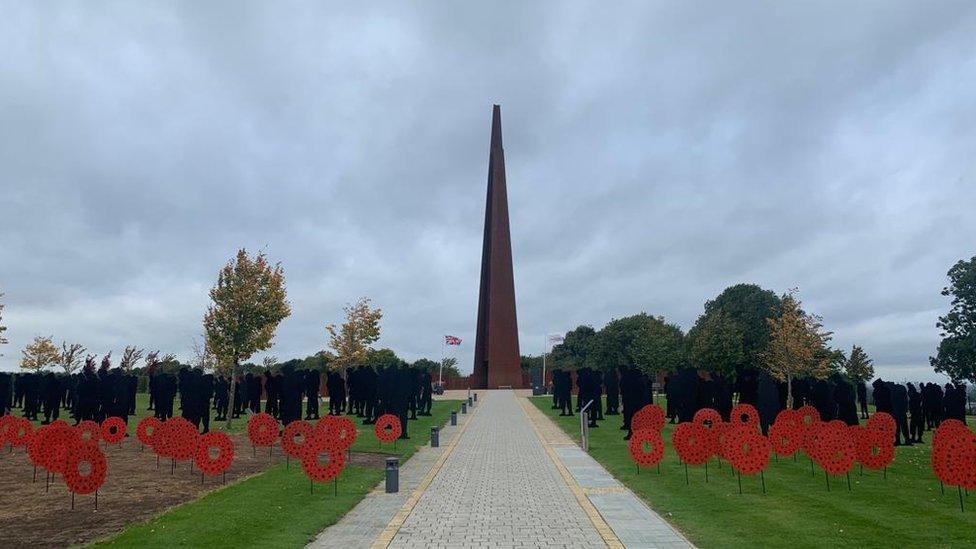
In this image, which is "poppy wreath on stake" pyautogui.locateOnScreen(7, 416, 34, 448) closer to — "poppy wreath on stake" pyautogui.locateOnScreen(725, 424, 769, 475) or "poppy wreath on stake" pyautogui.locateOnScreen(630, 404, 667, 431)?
"poppy wreath on stake" pyautogui.locateOnScreen(630, 404, 667, 431)

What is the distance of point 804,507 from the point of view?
1117 cm

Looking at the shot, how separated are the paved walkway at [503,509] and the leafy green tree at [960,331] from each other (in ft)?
145

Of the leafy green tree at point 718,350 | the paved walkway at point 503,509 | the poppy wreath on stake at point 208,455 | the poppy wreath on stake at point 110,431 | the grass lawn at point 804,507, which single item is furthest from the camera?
the leafy green tree at point 718,350

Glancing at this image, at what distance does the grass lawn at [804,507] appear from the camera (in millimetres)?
9031

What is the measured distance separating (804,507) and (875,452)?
5.00 meters

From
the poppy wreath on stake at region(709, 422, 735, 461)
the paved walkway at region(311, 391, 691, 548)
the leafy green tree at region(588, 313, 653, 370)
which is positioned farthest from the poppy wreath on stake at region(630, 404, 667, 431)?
the leafy green tree at region(588, 313, 653, 370)

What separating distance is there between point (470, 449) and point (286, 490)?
8735 millimetres

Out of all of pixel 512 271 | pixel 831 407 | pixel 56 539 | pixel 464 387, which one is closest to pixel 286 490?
pixel 56 539

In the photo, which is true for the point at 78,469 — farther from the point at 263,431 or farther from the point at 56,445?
the point at 263,431

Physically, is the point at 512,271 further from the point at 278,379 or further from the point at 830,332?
the point at 278,379

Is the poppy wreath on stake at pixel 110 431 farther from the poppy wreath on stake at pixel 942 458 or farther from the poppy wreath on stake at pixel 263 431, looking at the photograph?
the poppy wreath on stake at pixel 942 458

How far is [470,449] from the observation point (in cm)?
2064

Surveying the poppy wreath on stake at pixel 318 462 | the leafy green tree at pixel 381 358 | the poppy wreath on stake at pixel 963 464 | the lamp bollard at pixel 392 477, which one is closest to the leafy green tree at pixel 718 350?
the leafy green tree at pixel 381 358

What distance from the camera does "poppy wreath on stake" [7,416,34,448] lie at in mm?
18562
